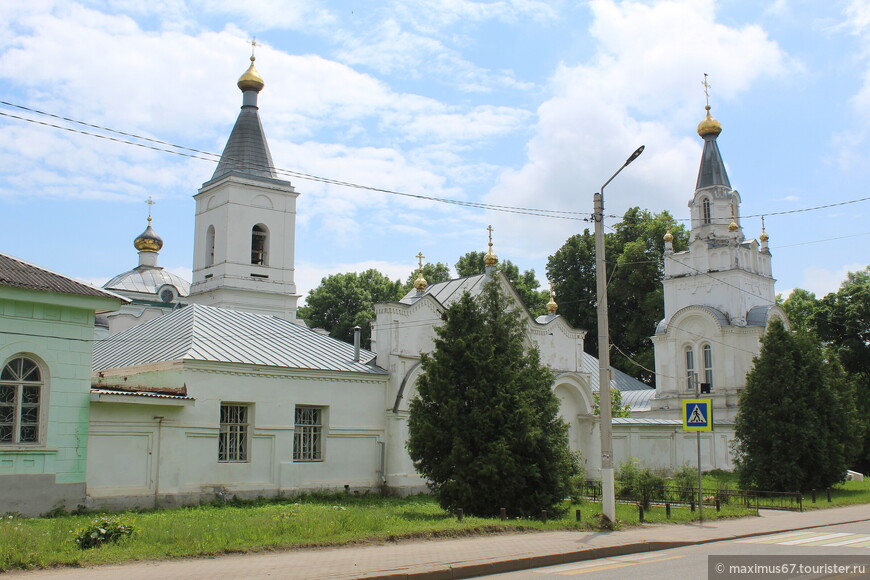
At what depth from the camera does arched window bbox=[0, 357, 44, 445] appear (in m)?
16.4

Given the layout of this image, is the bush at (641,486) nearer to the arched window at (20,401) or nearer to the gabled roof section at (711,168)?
the arched window at (20,401)

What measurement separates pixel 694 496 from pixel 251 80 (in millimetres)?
31089

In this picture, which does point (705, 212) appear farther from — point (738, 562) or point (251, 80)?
point (738, 562)

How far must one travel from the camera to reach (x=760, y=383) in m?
27.3

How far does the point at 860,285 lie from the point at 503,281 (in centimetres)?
2800

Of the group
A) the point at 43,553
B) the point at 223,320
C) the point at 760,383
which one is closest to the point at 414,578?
the point at 43,553

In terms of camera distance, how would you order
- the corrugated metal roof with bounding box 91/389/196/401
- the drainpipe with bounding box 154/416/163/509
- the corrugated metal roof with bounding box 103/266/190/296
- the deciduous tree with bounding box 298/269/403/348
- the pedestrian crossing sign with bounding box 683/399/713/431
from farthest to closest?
the deciduous tree with bounding box 298/269/403/348 < the corrugated metal roof with bounding box 103/266/190/296 < the drainpipe with bounding box 154/416/163/509 < the pedestrian crossing sign with bounding box 683/399/713/431 < the corrugated metal roof with bounding box 91/389/196/401

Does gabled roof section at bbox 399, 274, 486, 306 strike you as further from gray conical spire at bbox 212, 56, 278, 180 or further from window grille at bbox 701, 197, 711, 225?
window grille at bbox 701, 197, 711, 225

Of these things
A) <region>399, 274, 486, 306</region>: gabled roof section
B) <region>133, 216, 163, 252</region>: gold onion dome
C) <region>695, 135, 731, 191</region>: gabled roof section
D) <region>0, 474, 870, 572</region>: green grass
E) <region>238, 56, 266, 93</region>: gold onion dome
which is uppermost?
<region>238, 56, 266, 93</region>: gold onion dome

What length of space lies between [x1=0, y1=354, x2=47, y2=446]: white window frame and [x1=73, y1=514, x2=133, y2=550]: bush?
17.7ft

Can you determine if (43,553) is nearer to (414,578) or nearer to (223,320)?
(414,578)

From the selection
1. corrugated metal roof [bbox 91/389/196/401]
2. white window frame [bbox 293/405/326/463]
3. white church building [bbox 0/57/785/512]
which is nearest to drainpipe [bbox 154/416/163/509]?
white church building [bbox 0/57/785/512]

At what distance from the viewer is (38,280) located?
16.8 meters

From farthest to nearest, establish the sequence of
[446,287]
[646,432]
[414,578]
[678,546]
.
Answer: [646,432] → [446,287] → [678,546] → [414,578]
